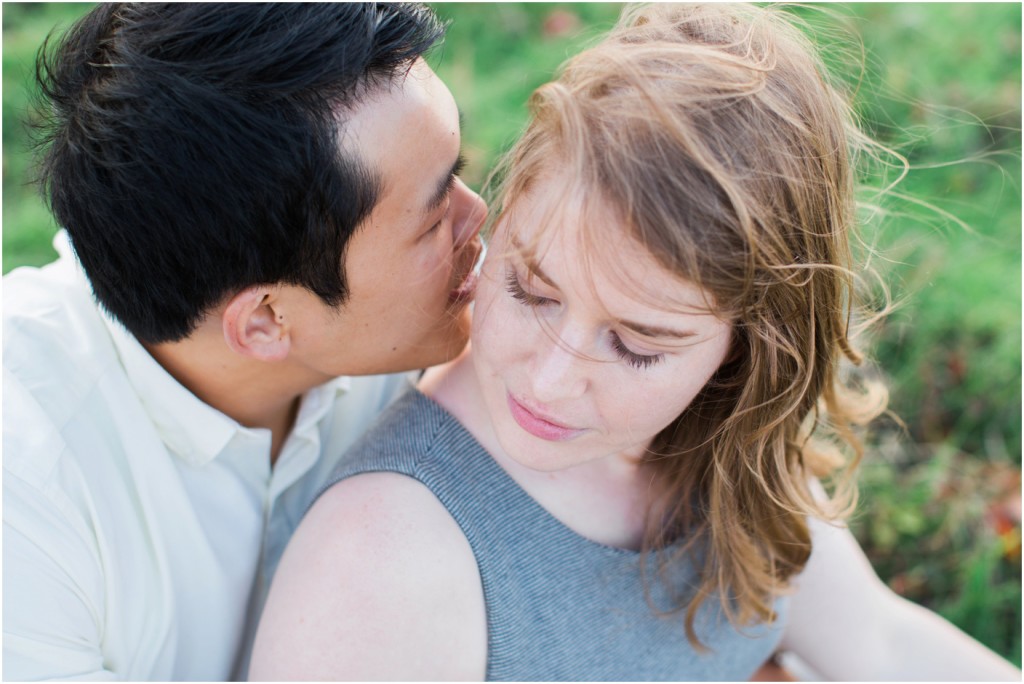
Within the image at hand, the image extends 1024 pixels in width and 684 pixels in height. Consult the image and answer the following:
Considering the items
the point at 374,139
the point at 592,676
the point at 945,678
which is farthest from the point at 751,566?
the point at 374,139

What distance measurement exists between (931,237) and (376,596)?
263cm

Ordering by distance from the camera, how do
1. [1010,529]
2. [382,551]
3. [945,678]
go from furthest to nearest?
[1010,529]
[945,678]
[382,551]

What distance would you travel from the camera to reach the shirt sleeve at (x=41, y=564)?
62.4 inches

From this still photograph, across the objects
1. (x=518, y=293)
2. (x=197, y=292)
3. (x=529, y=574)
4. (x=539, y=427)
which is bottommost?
(x=529, y=574)

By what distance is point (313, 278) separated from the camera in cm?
178

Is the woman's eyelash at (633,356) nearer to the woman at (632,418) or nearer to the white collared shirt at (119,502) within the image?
the woman at (632,418)

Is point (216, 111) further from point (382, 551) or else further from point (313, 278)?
point (382, 551)

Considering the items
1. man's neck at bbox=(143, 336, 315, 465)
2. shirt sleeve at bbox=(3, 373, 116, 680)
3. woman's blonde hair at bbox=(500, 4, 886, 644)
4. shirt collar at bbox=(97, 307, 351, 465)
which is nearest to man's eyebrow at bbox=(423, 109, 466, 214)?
woman's blonde hair at bbox=(500, 4, 886, 644)

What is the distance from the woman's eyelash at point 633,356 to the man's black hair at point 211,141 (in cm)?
55

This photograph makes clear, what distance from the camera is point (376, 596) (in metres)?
1.59

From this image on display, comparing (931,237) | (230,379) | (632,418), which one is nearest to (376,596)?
(632,418)

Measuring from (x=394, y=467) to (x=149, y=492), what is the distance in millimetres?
518

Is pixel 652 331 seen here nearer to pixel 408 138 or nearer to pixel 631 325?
pixel 631 325

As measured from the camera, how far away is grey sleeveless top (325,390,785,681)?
1.72 metres
